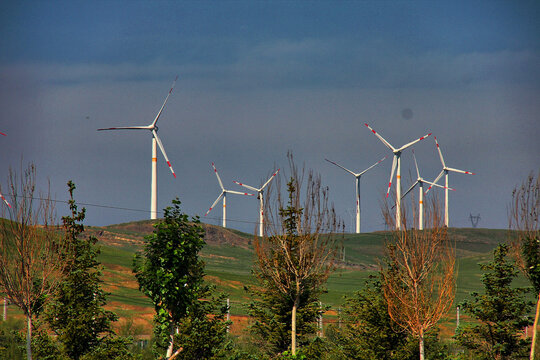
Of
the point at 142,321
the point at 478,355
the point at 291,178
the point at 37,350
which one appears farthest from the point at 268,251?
the point at 142,321

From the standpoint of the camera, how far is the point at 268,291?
29.4m

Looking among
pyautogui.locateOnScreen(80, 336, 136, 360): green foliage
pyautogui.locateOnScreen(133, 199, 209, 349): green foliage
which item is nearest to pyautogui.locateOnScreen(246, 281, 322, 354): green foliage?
pyautogui.locateOnScreen(80, 336, 136, 360): green foliage

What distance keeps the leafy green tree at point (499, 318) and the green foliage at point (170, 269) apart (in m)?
16.5

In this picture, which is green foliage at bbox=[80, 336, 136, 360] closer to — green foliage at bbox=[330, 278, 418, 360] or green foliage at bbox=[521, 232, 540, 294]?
green foliage at bbox=[330, 278, 418, 360]

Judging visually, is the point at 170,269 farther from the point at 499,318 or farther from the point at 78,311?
the point at 499,318

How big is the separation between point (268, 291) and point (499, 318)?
38.2 feet

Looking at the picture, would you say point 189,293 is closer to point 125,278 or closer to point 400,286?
point 400,286

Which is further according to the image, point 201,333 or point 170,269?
point 201,333

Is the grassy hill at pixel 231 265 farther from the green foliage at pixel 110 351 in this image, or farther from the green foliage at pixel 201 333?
the green foliage at pixel 110 351

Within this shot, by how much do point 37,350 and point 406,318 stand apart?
14195mm

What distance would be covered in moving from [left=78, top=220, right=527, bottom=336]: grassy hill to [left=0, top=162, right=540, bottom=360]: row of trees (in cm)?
322

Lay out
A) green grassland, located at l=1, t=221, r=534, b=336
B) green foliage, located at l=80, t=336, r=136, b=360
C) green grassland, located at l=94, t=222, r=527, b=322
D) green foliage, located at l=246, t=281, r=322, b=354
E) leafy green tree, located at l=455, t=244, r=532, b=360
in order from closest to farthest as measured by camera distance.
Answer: green foliage, located at l=80, t=336, r=136, b=360, green foliage, located at l=246, t=281, r=322, b=354, leafy green tree, located at l=455, t=244, r=532, b=360, green grassland, located at l=1, t=221, r=534, b=336, green grassland, located at l=94, t=222, r=527, b=322

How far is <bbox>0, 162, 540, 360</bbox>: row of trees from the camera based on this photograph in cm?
2251

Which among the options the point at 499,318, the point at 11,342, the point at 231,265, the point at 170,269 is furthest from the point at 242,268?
the point at 170,269
